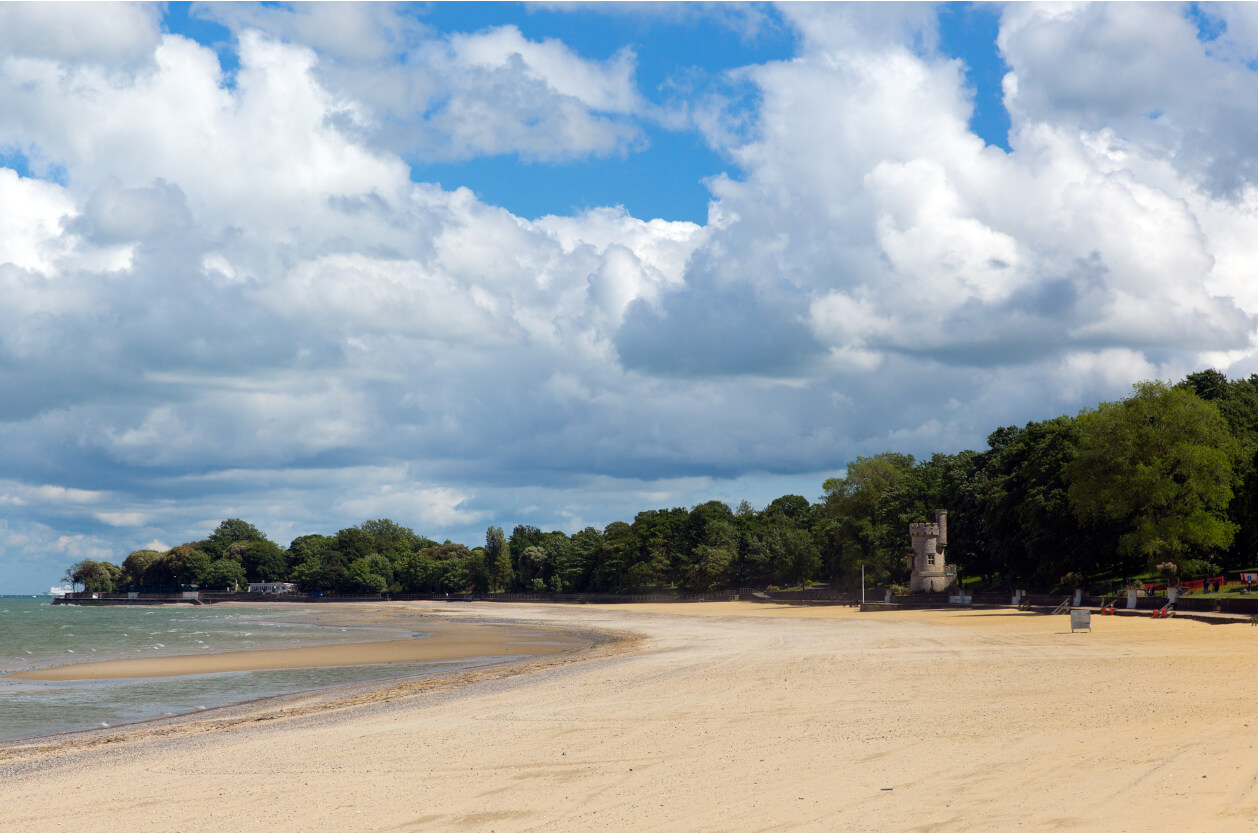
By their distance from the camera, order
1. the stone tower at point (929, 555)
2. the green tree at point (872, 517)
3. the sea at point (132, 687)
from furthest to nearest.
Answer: the green tree at point (872, 517) → the stone tower at point (929, 555) → the sea at point (132, 687)

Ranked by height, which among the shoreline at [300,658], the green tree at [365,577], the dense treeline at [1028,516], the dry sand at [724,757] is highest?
the dense treeline at [1028,516]

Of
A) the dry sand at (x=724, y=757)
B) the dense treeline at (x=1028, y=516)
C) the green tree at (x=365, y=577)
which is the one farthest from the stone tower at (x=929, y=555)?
the green tree at (x=365, y=577)

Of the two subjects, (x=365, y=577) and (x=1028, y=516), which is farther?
(x=365, y=577)

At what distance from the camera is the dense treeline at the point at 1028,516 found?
55.8 meters

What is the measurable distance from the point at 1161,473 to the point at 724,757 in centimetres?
5223

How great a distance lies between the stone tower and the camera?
3300 inches

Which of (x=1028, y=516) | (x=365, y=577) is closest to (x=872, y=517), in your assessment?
(x=1028, y=516)

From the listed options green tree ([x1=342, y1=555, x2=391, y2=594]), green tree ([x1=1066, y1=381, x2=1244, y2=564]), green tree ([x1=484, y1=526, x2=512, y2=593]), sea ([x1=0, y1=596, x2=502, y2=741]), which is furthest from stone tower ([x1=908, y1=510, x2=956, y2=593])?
green tree ([x1=342, y1=555, x2=391, y2=594])

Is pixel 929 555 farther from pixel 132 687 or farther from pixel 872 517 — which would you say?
pixel 132 687

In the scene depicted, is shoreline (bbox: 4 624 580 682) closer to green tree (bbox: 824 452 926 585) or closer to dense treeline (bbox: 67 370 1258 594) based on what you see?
dense treeline (bbox: 67 370 1258 594)

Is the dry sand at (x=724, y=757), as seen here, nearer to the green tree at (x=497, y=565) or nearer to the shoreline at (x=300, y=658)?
the shoreline at (x=300, y=658)

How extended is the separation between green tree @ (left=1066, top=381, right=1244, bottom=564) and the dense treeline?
0.30ft

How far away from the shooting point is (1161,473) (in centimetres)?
5622

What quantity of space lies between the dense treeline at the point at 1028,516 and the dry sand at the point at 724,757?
111 feet
